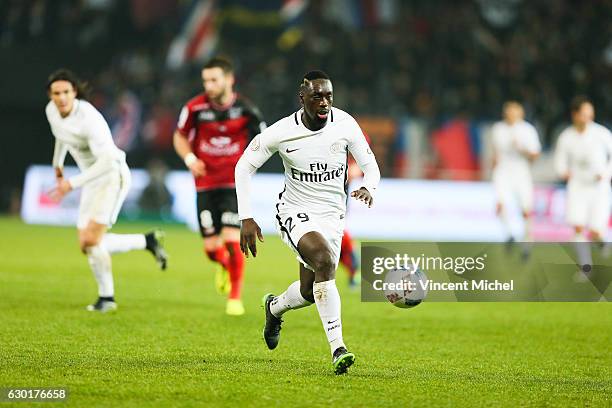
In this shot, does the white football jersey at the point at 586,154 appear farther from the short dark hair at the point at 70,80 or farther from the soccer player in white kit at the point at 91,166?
the short dark hair at the point at 70,80

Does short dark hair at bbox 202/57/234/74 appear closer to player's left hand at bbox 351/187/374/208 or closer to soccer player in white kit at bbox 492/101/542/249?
player's left hand at bbox 351/187/374/208

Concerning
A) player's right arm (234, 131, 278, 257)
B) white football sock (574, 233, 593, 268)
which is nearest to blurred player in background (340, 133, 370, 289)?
white football sock (574, 233, 593, 268)

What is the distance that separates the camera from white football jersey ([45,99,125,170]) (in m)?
10.5

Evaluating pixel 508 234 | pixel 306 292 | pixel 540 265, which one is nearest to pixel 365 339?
pixel 306 292

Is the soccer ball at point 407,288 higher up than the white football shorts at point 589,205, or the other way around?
Result: the white football shorts at point 589,205

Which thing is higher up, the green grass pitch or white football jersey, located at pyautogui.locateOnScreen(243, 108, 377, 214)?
white football jersey, located at pyautogui.locateOnScreen(243, 108, 377, 214)

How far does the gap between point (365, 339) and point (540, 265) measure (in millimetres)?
5113

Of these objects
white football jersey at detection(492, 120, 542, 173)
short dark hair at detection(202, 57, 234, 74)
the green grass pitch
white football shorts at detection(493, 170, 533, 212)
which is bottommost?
the green grass pitch

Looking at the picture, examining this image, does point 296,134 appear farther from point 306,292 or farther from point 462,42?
point 462,42

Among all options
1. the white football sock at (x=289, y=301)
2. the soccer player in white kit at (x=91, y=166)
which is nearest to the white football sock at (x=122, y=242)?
the soccer player in white kit at (x=91, y=166)

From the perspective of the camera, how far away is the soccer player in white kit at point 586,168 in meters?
15.5

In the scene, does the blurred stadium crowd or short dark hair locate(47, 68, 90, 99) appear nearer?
short dark hair locate(47, 68, 90, 99)

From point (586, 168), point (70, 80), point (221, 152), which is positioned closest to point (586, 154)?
point (586, 168)

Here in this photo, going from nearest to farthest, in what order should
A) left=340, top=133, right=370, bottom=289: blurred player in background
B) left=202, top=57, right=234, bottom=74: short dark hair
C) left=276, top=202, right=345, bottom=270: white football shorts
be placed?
left=276, top=202, right=345, bottom=270: white football shorts
left=202, top=57, right=234, bottom=74: short dark hair
left=340, top=133, right=370, bottom=289: blurred player in background
